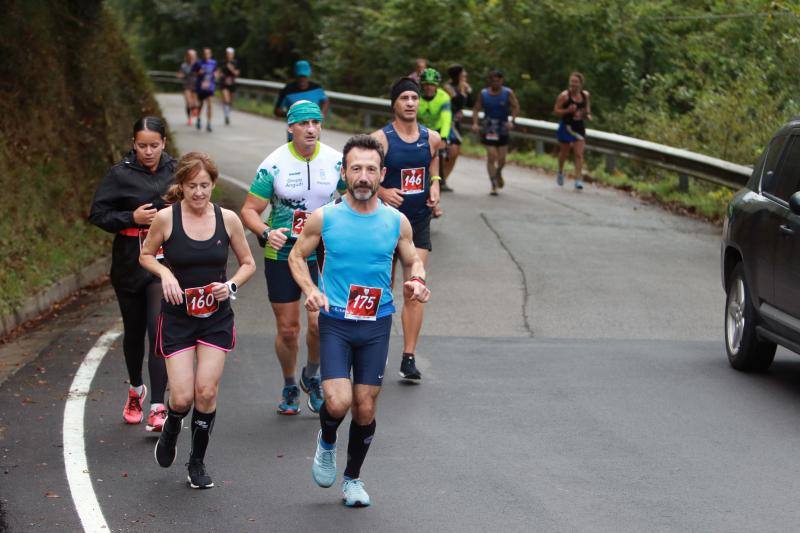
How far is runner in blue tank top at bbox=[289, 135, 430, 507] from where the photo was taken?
6.79 metres

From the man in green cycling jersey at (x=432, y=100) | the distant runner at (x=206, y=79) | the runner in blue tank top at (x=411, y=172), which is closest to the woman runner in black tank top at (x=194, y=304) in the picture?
the runner in blue tank top at (x=411, y=172)

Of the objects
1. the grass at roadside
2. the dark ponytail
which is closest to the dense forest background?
the grass at roadside

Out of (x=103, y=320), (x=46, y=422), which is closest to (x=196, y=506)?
(x=46, y=422)

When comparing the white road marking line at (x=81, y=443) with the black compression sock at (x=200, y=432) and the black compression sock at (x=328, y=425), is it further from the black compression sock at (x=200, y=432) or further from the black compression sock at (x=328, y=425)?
the black compression sock at (x=328, y=425)

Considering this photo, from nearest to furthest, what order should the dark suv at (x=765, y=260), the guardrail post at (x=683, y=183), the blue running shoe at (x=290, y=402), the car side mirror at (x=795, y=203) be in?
the blue running shoe at (x=290, y=402)
the car side mirror at (x=795, y=203)
the dark suv at (x=765, y=260)
the guardrail post at (x=683, y=183)

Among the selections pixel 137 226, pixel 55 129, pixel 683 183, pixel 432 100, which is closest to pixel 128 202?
pixel 137 226

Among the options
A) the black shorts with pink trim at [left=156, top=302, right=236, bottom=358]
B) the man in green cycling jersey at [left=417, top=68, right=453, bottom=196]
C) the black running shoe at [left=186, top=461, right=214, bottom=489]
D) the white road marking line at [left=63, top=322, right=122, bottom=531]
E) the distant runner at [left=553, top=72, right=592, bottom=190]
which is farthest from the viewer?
the distant runner at [left=553, top=72, right=592, bottom=190]

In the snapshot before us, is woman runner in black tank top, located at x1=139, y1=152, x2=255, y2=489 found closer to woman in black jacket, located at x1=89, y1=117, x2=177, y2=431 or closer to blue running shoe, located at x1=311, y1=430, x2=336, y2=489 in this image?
blue running shoe, located at x1=311, y1=430, x2=336, y2=489

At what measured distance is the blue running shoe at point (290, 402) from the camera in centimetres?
884

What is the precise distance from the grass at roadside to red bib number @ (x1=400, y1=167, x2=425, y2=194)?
406 inches

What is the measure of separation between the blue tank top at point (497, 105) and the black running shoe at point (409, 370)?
11.4 metres

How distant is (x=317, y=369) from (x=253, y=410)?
0.51 m

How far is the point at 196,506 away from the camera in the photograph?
6.85m

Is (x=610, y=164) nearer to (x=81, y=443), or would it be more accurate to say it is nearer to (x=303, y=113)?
(x=303, y=113)
